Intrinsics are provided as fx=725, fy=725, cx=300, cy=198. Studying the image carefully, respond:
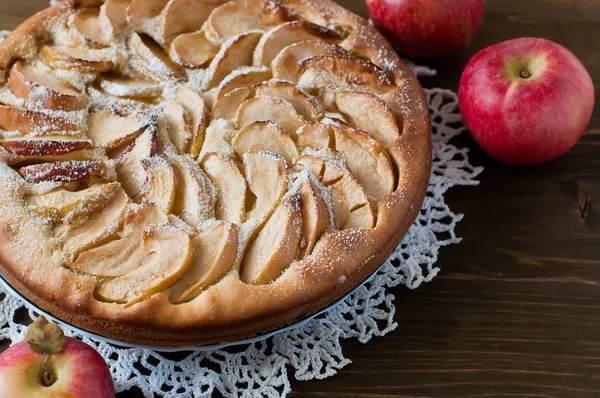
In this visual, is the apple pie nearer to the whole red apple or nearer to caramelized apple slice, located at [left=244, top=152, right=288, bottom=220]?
caramelized apple slice, located at [left=244, top=152, right=288, bottom=220]

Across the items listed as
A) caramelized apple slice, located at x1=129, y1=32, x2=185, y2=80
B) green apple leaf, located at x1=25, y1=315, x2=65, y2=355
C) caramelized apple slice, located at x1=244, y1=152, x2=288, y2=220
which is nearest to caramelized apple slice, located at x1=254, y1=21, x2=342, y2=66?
caramelized apple slice, located at x1=129, y1=32, x2=185, y2=80

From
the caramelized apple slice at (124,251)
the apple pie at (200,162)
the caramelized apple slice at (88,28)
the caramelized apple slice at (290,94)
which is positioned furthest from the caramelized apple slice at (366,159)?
the caramelized apple slice at (88,28)

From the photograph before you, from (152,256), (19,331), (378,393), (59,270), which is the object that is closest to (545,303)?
(378,393)

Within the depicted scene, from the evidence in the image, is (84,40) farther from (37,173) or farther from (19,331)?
(19,331)

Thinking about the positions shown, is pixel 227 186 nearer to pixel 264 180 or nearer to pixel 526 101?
pixel 264 180

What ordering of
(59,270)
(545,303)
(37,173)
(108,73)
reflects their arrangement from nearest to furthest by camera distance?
(59,270) → (37,173) → (545,303) → (108,73)

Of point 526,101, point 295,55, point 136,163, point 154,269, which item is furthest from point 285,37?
point 154,269
